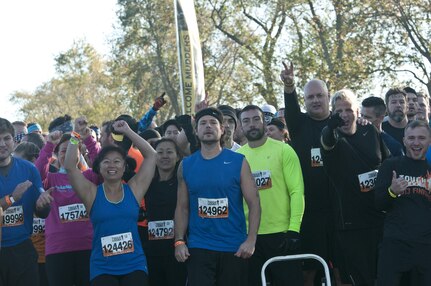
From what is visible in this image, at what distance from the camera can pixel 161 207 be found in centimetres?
932

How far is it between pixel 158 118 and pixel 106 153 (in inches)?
1547

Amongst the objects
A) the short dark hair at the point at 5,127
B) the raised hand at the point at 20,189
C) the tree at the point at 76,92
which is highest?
the tree at the point at 76,92

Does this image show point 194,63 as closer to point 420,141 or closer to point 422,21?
point 420,141

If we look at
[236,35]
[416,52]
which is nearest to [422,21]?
[416,52]

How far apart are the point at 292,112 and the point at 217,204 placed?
1.58 m

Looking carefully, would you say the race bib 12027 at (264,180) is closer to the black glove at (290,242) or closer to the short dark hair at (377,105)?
the black glove at (290,242)

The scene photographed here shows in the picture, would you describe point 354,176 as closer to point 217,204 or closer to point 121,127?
point 217,204

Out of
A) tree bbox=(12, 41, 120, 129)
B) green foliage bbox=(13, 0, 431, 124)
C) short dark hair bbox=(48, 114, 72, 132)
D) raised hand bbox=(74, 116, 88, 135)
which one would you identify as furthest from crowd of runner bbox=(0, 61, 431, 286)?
tree bbox=(12, 41, 120, 129)

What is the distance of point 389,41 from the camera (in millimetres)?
28469

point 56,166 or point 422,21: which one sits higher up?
point 422,21

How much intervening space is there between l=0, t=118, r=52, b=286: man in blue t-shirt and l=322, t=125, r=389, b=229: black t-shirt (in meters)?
3.04

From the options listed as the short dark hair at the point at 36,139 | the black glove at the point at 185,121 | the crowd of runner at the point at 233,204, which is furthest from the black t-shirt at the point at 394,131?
the short dark hair at the point at 36,139

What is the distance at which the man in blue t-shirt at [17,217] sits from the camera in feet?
29.2

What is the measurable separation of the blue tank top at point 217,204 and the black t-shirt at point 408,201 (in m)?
1.44
